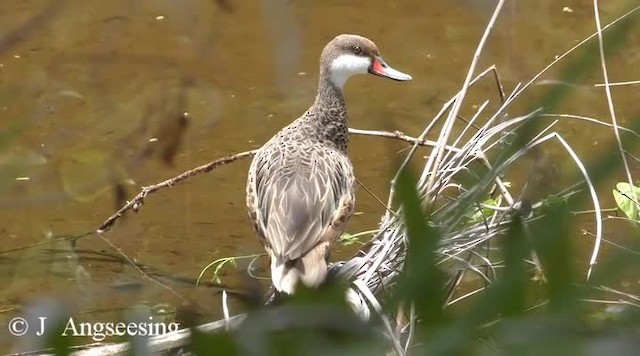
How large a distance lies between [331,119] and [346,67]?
315mm

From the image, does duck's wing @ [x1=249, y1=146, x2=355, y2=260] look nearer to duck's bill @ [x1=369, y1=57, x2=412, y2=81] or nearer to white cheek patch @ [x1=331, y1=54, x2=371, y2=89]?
white cheek patch @ [x1=331, y1=54, x2=371, y2=89]

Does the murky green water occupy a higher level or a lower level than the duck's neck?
lower

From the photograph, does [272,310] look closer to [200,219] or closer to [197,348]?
[197,348]

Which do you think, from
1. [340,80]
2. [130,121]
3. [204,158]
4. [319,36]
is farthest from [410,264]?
[319,36]

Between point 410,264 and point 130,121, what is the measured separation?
1919 millimetres

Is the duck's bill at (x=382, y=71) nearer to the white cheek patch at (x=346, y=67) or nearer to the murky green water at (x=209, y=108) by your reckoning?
the white cheek patch at (x=346, y=67)

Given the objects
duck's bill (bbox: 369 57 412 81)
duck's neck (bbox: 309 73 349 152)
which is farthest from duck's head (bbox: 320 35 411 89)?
duck's neck (bbox: 309 73 349 152)

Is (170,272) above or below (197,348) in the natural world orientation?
below

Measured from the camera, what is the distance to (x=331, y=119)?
13.5 feet

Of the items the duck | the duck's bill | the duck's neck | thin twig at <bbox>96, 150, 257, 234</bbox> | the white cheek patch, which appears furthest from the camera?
the duck's bill

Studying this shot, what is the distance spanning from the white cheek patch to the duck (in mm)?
35

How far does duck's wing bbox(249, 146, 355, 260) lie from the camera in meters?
3.37

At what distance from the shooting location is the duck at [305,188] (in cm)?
334

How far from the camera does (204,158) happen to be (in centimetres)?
479
